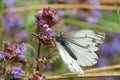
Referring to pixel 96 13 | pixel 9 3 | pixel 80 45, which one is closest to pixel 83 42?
pixel 80 45

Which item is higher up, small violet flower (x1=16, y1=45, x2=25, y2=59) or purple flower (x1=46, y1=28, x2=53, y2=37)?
purple flower (x1=46, y1=28, x2=53, y2=37)

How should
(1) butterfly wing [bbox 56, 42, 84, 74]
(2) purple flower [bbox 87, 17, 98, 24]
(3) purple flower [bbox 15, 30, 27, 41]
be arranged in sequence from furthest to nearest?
(2) purple flower [bbox 87, 17, 98, 24]
(3) purple flower [bbox 15, 30, 27, 41]
(1) butterfly wing [bbox 56, 42, 84, 74]

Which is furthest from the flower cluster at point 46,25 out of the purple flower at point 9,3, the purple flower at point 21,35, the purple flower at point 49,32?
the purple flower at point 21,35

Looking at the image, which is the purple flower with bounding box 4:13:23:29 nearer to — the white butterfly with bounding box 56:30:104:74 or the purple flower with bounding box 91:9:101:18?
the purple flower with bounding box 91:9:101:18

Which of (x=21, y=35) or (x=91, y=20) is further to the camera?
(x=91, y=20)

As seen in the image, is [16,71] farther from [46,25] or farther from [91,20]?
[91,20]

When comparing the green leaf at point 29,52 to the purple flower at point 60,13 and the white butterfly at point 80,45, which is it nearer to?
the white butterfly at point 80,45

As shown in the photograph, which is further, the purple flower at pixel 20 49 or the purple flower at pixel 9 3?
the purple flower at pixel 9 3

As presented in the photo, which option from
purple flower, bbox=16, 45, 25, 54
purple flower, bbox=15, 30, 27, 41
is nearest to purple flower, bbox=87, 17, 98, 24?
purple flower, bbox=15, 30, 27, 41
